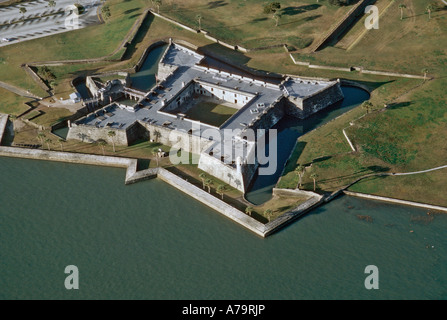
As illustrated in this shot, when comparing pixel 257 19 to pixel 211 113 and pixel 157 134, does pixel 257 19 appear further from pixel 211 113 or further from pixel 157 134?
pixel 157 134

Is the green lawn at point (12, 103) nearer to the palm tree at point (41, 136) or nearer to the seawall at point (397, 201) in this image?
the palm tree at point (41, 136)

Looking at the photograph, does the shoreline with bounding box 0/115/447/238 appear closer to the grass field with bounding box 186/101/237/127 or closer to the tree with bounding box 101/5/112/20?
the grass field with bounding box 186/101/237/127

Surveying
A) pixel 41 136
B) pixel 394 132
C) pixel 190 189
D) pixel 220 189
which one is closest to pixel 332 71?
pixel 394 132

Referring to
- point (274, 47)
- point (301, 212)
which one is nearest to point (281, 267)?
point (301, 212)

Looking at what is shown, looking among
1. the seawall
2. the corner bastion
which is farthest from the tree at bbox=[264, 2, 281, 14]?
the seawall
